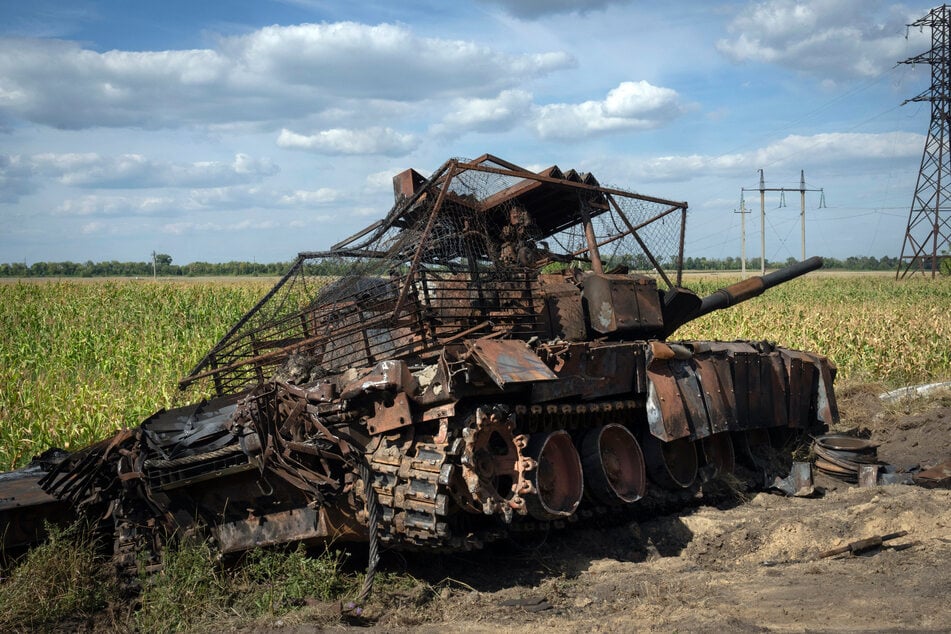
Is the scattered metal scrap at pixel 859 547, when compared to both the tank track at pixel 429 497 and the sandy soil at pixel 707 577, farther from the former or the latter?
the tank track at pixel 429 497

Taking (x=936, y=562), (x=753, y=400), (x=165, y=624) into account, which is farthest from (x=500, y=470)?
(x=753, y=400)

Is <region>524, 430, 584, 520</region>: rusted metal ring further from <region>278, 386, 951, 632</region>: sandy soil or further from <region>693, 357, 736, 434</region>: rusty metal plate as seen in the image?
<region>693, 357, 736, 434</region>: rusty metal plate

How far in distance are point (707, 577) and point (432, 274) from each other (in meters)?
3.34

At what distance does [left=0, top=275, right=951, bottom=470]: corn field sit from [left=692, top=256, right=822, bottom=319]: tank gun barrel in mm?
4141

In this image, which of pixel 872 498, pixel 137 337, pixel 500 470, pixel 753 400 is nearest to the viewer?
pixel 500 470

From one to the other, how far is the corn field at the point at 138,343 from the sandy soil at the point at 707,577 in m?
4.46

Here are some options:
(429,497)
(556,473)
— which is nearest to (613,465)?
(556,473)

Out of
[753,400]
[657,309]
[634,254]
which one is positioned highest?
[634,254]

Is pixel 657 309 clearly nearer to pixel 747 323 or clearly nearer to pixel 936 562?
pixel 936 562

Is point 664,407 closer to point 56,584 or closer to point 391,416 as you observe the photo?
point 391,416

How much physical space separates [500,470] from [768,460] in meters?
5.62

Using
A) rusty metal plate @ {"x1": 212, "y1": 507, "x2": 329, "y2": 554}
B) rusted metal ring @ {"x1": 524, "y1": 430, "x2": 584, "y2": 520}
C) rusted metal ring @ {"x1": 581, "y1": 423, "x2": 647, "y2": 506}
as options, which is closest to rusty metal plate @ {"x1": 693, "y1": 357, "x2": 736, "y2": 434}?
rusted metal ring @ {"x1": 581, "y1": 423, "x2": 647, "y2": 506}

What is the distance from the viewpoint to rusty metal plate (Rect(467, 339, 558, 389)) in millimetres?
6410

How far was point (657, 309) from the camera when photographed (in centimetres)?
979
